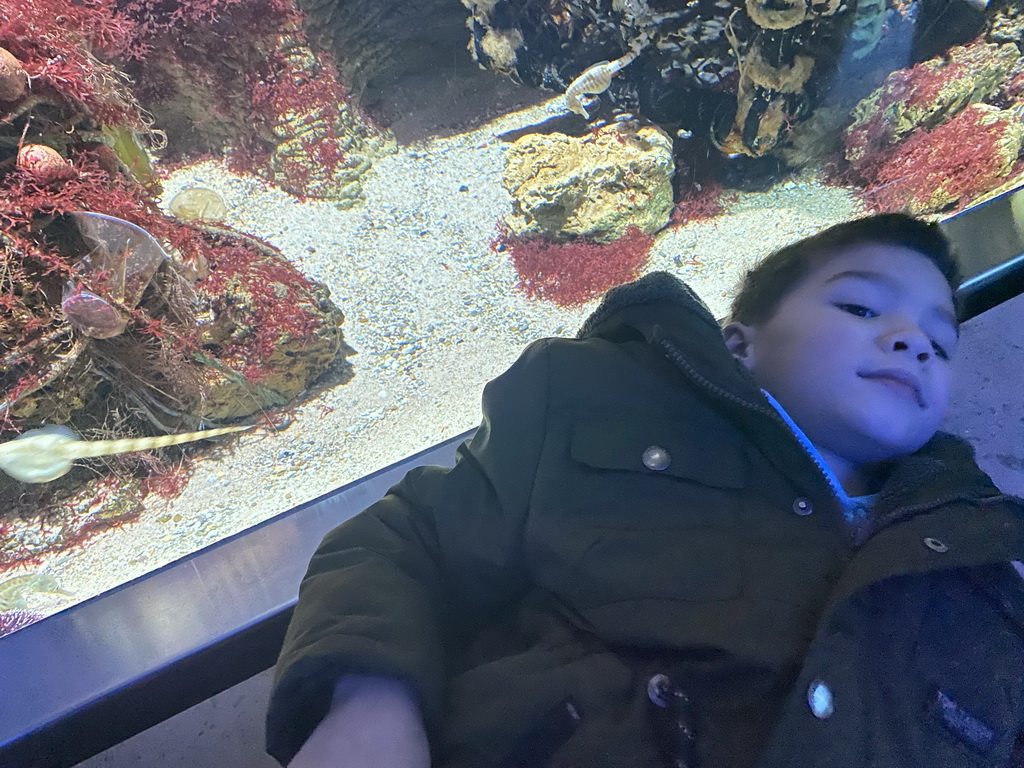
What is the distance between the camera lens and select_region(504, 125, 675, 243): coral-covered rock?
2957 millimetres

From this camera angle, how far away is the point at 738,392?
1009mm

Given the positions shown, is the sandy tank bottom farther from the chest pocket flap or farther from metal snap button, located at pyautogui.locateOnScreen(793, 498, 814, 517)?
metal snap button, located at pyautogui.locateOnScreen(793, 498, 814, 517)

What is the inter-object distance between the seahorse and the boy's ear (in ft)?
8.09

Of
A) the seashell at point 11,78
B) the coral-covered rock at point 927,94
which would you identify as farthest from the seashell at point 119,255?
the coral-covered rock at point 927,94

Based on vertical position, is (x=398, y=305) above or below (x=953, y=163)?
below

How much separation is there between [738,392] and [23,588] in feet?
6.95

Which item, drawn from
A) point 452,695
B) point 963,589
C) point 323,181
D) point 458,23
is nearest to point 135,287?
point 323,181

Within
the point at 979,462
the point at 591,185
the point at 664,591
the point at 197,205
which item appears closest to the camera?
the point at 664,591

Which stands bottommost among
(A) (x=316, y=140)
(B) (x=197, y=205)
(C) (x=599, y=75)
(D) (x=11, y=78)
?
(B) (x=197, y=205)

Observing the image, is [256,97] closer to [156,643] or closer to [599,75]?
[599,75]

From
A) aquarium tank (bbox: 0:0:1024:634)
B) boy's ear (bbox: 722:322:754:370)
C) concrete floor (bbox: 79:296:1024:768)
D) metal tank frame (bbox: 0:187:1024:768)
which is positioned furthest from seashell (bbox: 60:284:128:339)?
boy's ear (bbox: 722:322:754:370)

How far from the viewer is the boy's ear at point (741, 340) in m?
1.26

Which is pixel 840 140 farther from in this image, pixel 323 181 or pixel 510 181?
pixel 323 181

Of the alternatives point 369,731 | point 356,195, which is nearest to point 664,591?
point 369,731
